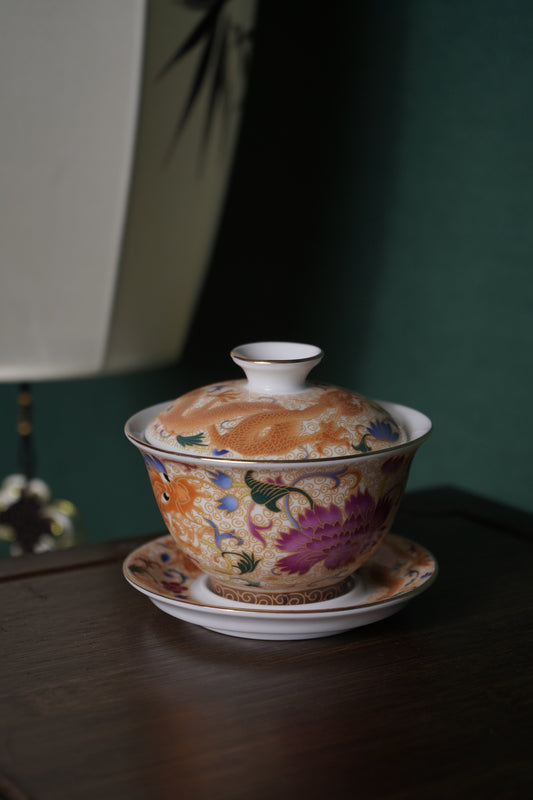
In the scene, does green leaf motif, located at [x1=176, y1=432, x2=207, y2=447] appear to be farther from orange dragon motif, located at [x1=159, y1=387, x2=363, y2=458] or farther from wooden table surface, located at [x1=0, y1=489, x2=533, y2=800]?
wooden table surface, located at [x1=0, y1=489, x2=533, y2=800]

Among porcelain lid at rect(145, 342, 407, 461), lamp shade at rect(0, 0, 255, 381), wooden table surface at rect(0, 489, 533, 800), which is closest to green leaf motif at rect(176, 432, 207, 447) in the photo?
porcelain lid at rect(145, 342, 407, 461)

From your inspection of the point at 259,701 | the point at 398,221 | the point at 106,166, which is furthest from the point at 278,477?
the point at 398,221

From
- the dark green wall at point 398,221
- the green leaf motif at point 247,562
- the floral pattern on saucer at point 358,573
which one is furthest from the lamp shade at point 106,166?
the green leaf motif at point 247,562

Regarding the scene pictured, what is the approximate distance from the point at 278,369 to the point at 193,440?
0.07m

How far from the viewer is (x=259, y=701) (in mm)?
451

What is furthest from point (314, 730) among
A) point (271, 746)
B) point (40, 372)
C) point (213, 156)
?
point (213, 156)

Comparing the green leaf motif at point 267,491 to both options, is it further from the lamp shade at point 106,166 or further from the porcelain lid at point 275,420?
the lamp shade at point 106,166

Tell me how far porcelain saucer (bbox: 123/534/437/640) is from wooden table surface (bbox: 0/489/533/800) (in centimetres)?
1

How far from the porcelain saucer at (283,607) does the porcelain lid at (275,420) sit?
9cm

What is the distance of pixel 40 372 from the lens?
3.21 feet

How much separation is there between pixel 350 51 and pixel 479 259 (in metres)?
0.35

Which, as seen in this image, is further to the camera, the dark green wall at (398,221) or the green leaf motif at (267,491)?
the dark green wall at (398,221)

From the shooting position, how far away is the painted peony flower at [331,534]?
1.63ft

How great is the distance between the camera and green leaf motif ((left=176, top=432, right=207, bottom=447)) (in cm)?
50
